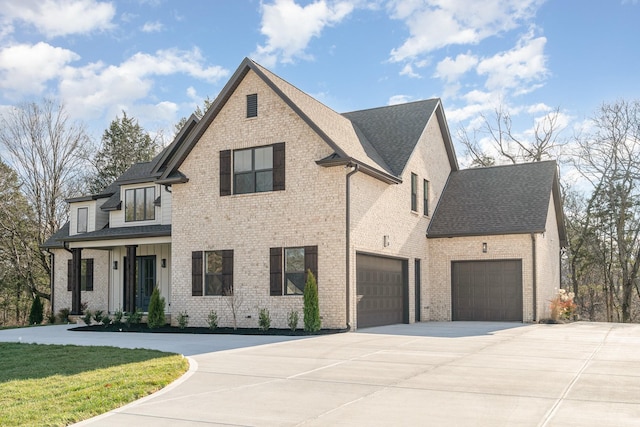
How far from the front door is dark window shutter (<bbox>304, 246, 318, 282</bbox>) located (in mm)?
9790

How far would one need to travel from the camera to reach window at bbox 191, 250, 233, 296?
20.9 meters

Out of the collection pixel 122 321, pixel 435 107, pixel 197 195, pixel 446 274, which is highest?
pixel 435 107

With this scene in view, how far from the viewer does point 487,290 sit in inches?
970

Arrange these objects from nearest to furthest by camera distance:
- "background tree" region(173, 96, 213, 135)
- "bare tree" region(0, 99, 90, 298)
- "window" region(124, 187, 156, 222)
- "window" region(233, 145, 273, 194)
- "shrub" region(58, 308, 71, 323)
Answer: "window" region(233, 145, 273, 194) < "window" region(124, 187, 156, 222) < "shrub" region(58, 308, 71, 323) < "bare tree" region(0, 99, 90, 298) < "background tree" region(173, 96, 213, 135)

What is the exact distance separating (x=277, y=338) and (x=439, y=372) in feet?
24.4

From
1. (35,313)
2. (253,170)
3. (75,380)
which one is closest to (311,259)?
(253,170)

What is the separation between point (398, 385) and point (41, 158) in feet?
126

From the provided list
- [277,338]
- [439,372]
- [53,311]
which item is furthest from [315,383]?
[53,311]

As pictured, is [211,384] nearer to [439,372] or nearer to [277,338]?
[439,372]

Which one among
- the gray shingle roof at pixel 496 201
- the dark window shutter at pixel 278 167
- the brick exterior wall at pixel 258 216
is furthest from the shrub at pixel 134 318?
the gray shingle roof at pixel 496 201

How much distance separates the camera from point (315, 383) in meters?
9.36

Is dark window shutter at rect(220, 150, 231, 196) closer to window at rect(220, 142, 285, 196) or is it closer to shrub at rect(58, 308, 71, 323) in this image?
→ window at rect(220, 142, 285, 196)

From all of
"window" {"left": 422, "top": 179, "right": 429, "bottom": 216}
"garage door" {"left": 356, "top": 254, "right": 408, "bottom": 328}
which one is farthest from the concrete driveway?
"window" {"left": 422, "top": 179, "right": 429, "bottom": 216}

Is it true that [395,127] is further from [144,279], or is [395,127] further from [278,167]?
[144,279]
